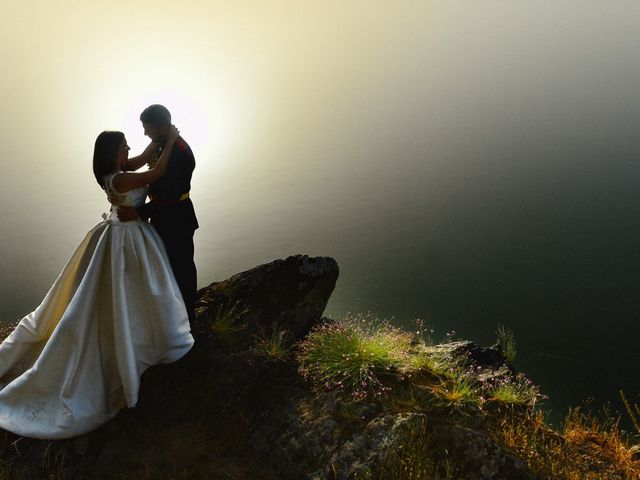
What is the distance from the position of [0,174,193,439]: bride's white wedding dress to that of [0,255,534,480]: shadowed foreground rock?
9.4 inches

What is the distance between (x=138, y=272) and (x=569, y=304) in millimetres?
21880

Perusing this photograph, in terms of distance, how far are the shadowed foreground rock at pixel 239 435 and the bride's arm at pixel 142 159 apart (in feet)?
6.45

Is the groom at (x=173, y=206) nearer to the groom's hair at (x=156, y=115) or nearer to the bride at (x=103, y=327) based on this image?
the groom's hair at (x=156, y=115)

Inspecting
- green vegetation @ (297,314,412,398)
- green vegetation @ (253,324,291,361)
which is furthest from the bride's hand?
green vegetation @ (297,314,412,398)

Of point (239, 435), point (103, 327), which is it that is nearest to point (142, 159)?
point (103, 327)

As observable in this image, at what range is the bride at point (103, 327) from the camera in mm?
4773

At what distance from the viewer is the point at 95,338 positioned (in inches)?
194

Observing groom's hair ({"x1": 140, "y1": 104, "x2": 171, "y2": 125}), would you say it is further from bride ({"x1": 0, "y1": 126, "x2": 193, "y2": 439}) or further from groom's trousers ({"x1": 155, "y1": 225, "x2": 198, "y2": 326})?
groom's trousers ({"x1": 155, "y1": 225, "x2": 198, "y2": 326})

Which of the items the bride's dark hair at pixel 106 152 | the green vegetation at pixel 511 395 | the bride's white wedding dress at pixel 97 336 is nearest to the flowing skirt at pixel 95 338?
the bride's white wedding dress at pixel 97 336

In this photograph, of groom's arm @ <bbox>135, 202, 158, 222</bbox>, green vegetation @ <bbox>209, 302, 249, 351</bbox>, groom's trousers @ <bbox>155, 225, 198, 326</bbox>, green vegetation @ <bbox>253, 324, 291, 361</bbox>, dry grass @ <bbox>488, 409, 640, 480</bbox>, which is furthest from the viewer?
green vegetation @ <bbox>209, 302, 249, 351</bbox>

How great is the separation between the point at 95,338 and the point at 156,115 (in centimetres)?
235

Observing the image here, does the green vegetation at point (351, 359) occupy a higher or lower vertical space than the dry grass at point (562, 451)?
higher

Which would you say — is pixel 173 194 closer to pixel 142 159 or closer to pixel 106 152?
pixel 142 159

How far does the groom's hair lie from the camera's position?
4836 millimetres
